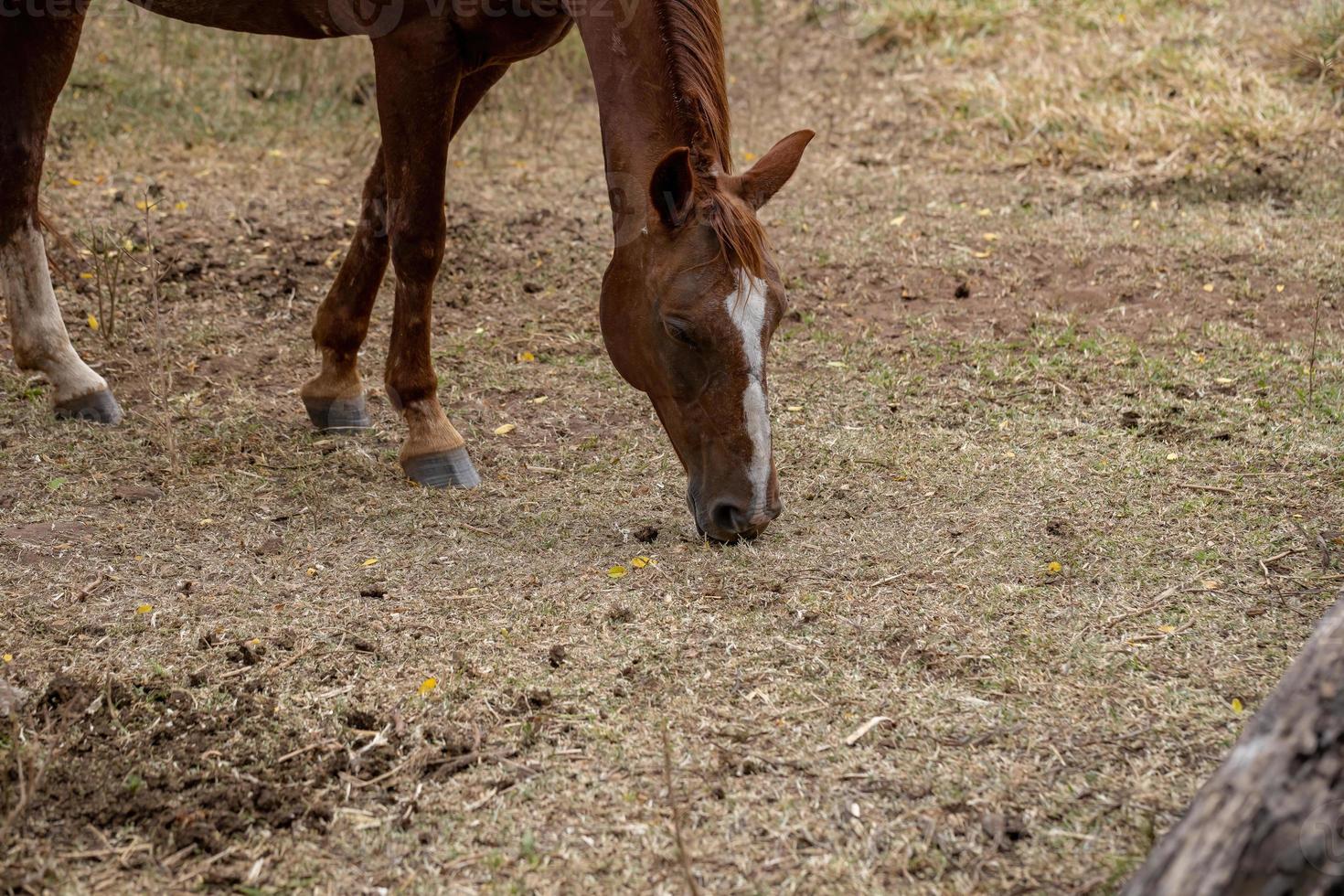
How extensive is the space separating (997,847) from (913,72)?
6.79 metres

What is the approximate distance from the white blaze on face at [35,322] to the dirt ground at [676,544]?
156mm

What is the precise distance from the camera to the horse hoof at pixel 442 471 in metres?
3.68

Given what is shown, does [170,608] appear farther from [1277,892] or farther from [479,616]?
[1277,892]

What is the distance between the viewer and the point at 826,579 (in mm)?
3004

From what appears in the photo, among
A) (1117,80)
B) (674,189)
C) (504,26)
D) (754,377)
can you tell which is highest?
(504,26)

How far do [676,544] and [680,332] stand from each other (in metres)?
0.59

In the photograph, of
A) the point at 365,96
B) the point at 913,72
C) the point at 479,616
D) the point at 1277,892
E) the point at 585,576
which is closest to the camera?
the point at 1277,892

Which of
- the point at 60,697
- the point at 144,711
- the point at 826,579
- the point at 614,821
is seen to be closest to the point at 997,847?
the point at 614,821

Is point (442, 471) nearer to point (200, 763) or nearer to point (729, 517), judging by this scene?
point (729, 517)

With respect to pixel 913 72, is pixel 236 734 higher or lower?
lower

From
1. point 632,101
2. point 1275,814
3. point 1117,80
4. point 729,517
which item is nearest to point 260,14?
point 632,101

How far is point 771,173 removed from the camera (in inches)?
122

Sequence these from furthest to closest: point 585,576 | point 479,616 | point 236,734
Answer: point 585,576
point 479,616
point 236,734

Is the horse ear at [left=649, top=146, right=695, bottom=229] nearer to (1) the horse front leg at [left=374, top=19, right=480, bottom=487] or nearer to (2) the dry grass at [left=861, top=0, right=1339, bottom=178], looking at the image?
(1) the horse front leg at [left=374, top=19, right=480, bottom=487]
